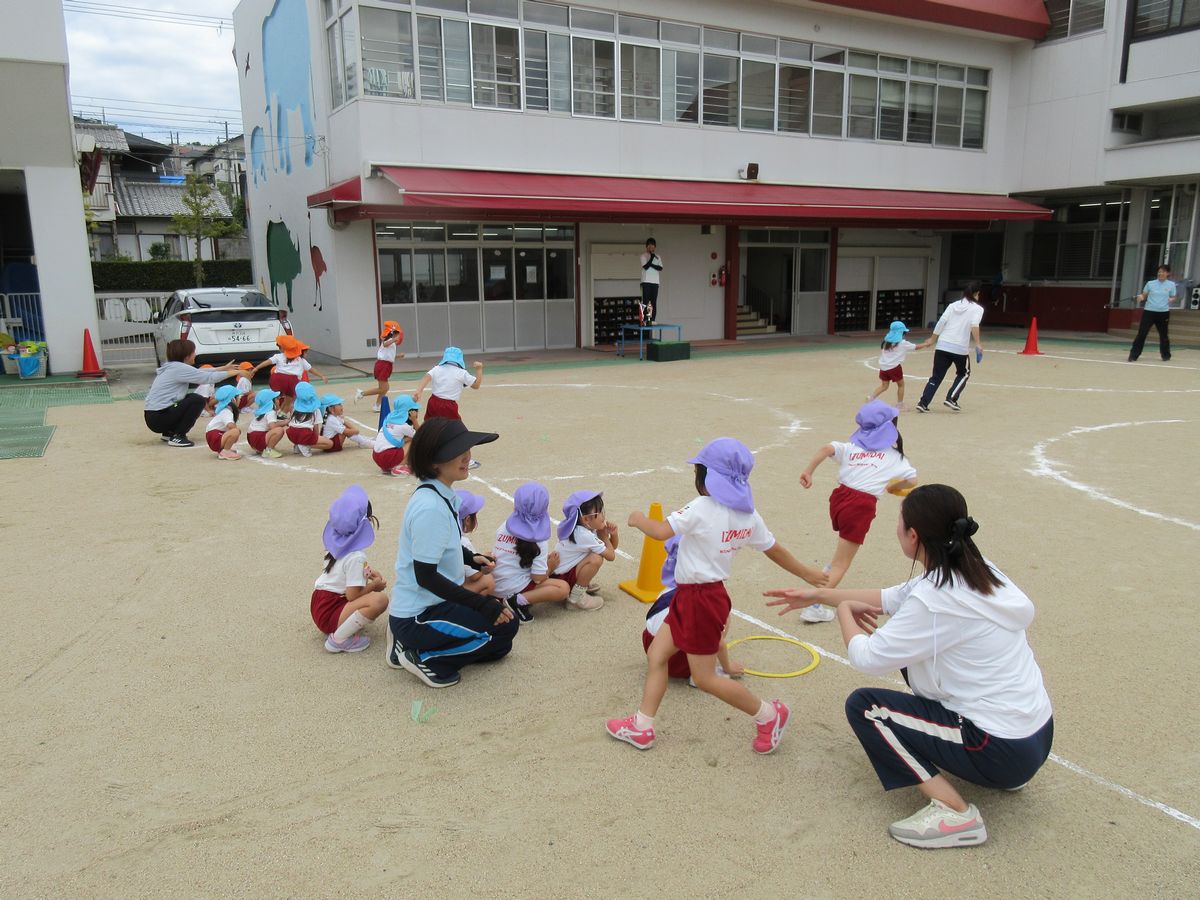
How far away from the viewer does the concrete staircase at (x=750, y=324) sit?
73.4ft

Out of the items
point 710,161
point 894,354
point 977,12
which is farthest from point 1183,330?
point 894,354

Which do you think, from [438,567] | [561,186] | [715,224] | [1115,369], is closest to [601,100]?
[561,186]

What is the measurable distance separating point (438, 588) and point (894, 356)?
8.77 m

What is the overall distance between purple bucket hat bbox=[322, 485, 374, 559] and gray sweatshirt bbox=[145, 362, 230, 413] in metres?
5.94

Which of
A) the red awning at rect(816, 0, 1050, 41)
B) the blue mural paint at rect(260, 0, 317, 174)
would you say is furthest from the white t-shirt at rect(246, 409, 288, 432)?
the red awning at rect(816, 0, 1050, 41)

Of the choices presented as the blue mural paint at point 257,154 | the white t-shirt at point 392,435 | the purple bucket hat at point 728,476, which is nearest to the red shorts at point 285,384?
the white t-shirt at point 392,435

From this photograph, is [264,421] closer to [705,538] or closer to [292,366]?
[292,366]

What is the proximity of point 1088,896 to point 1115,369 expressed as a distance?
50.2ft

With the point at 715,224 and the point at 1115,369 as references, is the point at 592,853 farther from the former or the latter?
the point at 715,224

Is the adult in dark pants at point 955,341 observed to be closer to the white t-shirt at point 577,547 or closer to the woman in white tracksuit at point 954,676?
the white t-shirt at point 577,547

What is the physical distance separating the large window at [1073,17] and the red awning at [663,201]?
4233 millimetres

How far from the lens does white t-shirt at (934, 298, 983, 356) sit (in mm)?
11281

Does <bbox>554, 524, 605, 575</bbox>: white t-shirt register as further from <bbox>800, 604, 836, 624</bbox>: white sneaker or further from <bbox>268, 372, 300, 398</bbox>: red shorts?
<bbox>268, 372, 300, 398</bbox>: red shorts

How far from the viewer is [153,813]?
10.8ft
